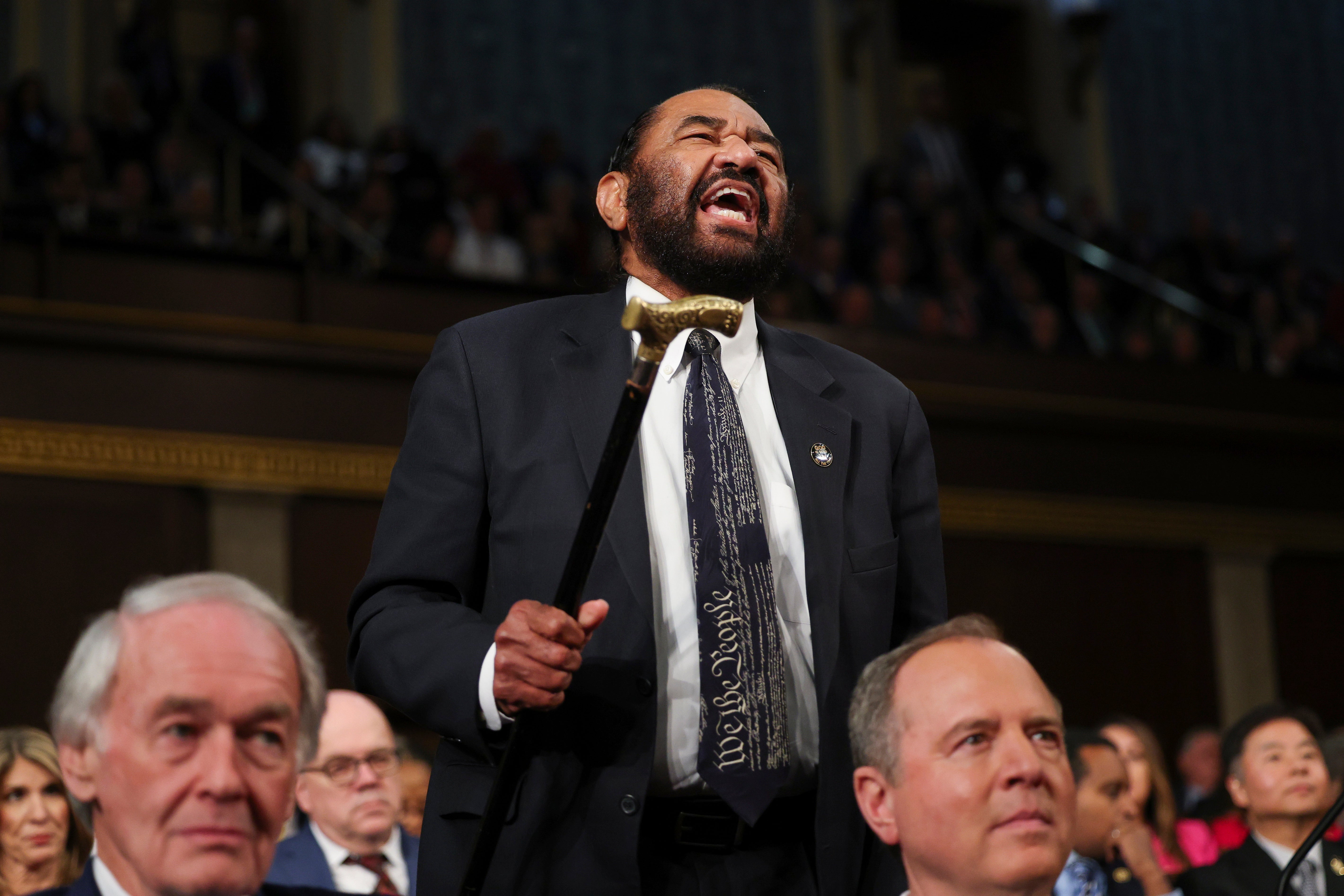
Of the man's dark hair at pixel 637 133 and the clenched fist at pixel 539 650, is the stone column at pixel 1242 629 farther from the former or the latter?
the clenched fist at pixel 539 650

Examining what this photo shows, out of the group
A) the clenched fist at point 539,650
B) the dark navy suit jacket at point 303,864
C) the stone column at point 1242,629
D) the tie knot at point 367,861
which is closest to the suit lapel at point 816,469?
the clenched fist at point 539,650

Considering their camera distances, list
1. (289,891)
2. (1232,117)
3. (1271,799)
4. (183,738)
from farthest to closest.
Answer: (1232,117) → (1271,799) → (289,891) → (183,738)

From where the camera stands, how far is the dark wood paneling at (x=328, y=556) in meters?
6.25

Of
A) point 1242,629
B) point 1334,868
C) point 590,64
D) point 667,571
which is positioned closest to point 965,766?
point 667,571

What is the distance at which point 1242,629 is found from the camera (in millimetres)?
7926

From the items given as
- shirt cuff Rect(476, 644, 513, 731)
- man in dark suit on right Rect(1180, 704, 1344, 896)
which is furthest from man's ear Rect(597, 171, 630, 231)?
man in dark suit on right Rect(1180, 704, 1344, 896)

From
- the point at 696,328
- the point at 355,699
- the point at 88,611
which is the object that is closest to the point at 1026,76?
the point at 88,611

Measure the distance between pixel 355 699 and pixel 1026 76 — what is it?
30.6 ft

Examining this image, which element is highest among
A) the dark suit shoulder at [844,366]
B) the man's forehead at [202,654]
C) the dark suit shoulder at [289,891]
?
the dark suit shoulder at [844,366]

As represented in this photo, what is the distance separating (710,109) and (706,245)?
0.62 feet

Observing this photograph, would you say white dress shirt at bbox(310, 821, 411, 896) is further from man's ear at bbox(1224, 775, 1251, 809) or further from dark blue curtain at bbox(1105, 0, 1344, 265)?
dark blue curtain at bbox(1105, 0, 1344, 265)

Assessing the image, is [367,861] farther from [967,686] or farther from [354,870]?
[967,686]

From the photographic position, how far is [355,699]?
3.60 m

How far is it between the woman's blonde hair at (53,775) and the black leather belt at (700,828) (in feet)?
6.35
